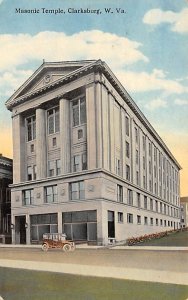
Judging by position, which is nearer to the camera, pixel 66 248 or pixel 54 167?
pixel 66 248

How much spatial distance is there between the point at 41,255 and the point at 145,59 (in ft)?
5.89

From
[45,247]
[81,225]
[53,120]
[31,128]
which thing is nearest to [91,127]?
[53,120]

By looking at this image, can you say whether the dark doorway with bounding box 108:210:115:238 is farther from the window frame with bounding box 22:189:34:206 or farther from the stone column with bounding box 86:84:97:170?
the window frame with bounding box 22:189:34:206

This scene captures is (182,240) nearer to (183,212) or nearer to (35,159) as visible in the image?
(183,212)

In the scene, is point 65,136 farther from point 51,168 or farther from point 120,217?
point 120,217

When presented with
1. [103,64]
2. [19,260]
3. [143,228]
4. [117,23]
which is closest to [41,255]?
[19,260]

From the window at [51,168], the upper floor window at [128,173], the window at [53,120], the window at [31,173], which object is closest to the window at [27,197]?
the window at [31,173]

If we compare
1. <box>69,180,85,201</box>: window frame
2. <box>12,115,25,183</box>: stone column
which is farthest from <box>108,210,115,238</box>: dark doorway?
<box>12,115,25,183</box>: stone column

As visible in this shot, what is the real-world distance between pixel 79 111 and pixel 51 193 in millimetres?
738

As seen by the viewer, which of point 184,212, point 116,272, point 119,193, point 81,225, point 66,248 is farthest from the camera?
point 184,212

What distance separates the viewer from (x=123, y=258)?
12.3 ft

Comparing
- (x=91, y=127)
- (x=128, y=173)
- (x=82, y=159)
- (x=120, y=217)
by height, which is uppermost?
(x=91, y=127)

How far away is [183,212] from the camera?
432 centimetres

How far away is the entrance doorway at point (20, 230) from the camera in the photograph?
4.09 m
